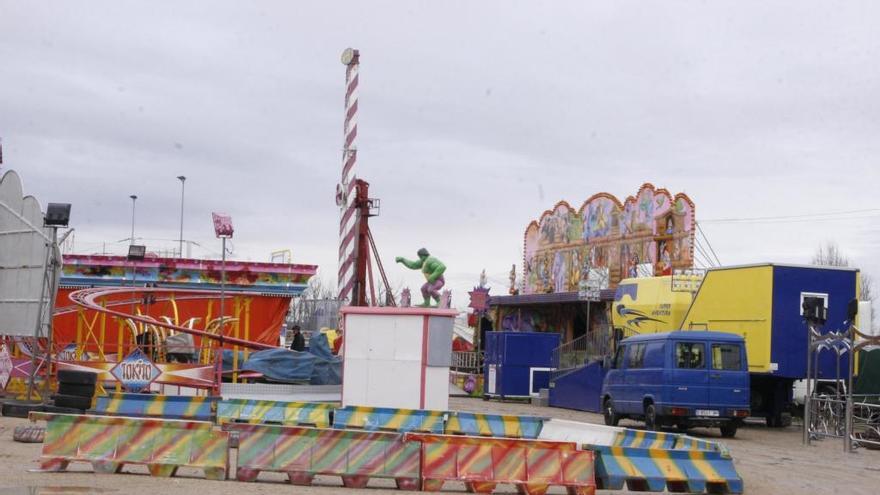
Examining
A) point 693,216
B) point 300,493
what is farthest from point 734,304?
point 300,493

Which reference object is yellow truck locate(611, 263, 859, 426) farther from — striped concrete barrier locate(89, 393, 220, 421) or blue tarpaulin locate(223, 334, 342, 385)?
striped concrete barrier locate(89, 393, 220, 421)

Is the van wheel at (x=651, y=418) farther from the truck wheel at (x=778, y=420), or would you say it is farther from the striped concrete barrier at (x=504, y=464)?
the striped concrete barrier at (x=504, y=464)

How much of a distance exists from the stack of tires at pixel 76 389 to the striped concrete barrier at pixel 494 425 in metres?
6.83

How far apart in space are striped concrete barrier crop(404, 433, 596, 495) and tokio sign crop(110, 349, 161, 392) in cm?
974

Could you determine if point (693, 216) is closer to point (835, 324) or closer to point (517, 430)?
point (835, 324)

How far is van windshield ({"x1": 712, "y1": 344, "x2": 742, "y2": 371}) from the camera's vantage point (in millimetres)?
22219

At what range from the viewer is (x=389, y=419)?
17.8 meters

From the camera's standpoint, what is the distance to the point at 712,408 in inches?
861

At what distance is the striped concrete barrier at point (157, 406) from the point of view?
18719mm

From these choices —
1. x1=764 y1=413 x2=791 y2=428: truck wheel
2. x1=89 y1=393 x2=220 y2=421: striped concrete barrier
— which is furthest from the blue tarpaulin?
x1=764 y1=413 x2=791 y2=428: truck wheel

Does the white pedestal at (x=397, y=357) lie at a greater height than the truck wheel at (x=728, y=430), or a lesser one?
greater

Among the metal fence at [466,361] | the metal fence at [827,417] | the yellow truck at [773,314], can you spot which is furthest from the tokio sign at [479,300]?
the metal fence at [827,417]

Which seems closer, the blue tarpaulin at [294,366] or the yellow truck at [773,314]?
the blue tarpaulin at [294,366]

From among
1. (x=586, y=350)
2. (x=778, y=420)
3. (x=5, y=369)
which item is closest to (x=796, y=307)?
(x=778, y=420)
